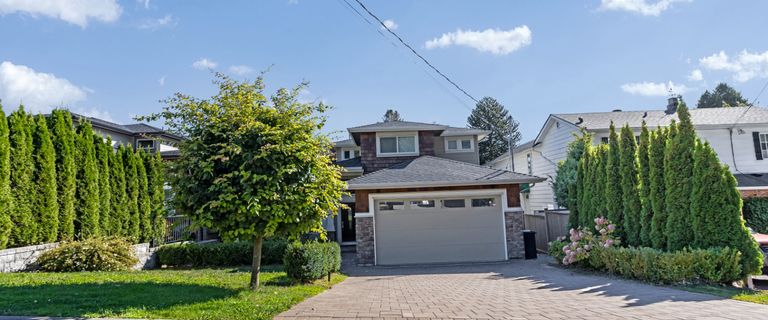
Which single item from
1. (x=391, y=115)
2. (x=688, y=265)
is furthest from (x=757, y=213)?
(x=391, y=115)

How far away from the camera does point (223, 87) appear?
25.4 ft

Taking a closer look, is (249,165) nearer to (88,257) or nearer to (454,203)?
(88,257)

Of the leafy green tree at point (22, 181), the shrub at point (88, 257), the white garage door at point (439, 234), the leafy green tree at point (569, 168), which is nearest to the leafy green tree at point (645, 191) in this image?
the white garage door at point (439, 234)

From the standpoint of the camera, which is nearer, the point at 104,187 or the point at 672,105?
the point at 104,187

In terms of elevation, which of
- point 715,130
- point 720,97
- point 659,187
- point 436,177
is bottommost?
point 659,187

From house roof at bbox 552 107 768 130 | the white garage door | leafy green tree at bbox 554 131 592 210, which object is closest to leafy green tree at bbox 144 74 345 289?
the white garage door

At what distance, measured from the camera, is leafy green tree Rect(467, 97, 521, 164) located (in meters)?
49.1

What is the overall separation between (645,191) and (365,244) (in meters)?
7.77

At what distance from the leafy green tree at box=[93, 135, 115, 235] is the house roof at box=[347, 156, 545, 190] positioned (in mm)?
6817

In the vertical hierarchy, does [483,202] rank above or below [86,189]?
below

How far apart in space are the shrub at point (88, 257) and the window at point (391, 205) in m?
7.10

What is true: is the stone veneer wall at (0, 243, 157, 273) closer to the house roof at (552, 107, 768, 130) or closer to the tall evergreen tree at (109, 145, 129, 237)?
the tall evergreen tree at (109, 145, 129, 237)

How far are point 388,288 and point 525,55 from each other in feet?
28.8

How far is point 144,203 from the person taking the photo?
1403 centimetres
